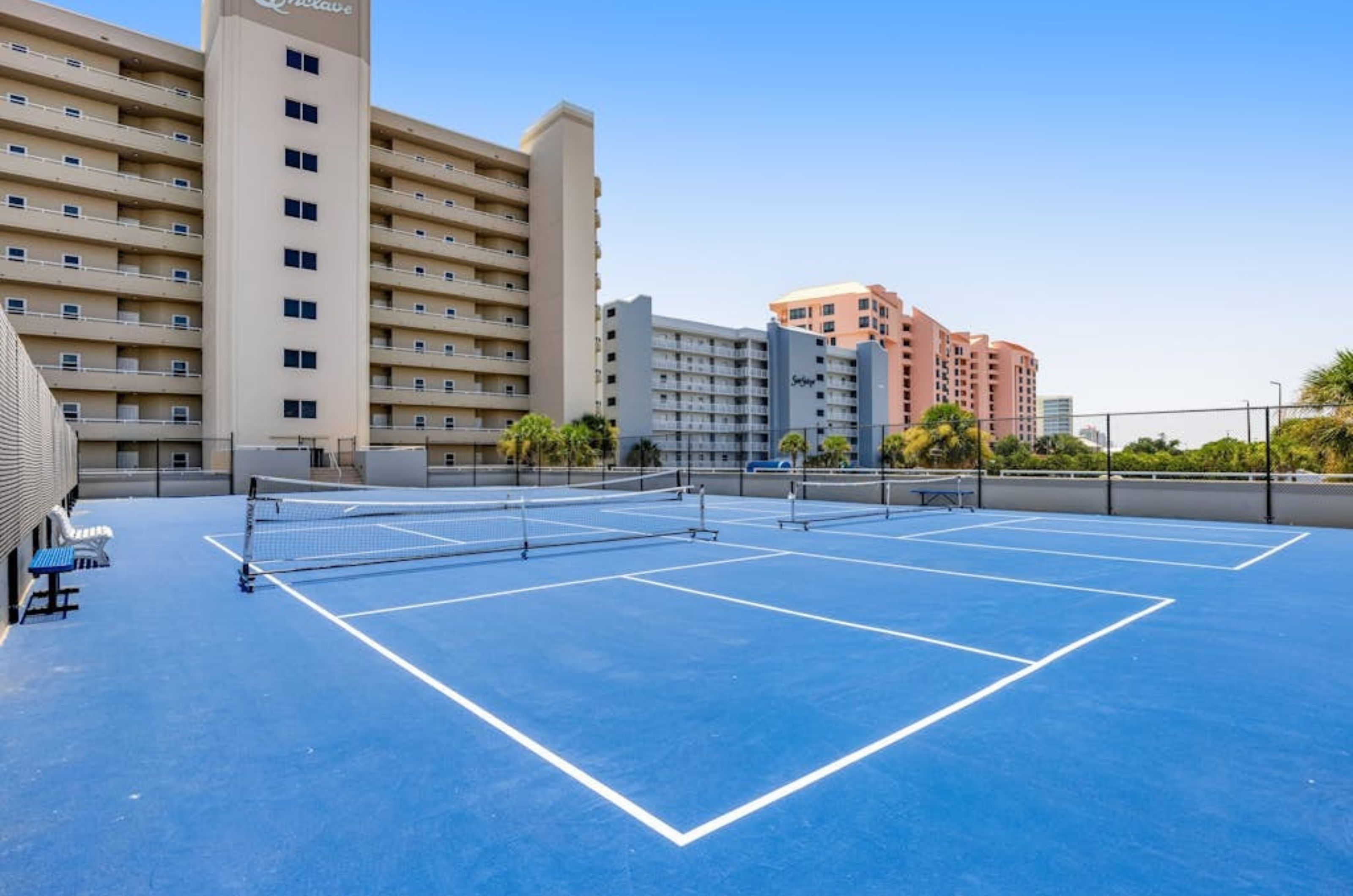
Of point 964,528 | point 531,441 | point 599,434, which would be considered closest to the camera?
point 964,528

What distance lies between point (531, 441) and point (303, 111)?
1053 inches

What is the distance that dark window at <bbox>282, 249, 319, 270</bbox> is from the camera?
155 ft

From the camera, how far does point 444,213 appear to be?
59.9 metres

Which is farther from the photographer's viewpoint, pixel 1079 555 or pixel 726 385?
pixel 726 385

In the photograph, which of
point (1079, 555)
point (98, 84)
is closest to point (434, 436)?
point (98, 84)

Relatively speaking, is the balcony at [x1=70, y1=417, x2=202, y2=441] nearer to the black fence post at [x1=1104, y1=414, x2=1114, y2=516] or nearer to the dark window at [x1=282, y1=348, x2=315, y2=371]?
the dark window at [x1=282, y1=348, x2=315, y2=371]

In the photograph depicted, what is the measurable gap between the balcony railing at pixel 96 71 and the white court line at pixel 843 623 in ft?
182

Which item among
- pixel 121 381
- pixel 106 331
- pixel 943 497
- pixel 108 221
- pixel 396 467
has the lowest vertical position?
pixel 943 497

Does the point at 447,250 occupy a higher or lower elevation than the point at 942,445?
higher

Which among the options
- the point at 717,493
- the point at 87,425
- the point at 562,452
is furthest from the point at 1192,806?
the point at 87,425

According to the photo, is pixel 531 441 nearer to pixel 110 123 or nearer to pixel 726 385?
pixel 110 123

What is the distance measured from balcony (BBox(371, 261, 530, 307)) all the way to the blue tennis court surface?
5088 cm

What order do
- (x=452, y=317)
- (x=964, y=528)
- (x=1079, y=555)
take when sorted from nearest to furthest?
(x=1079, y=555), (x=964, y=528), (x=452, y=317)

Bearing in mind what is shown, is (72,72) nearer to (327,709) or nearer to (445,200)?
(445,200)
